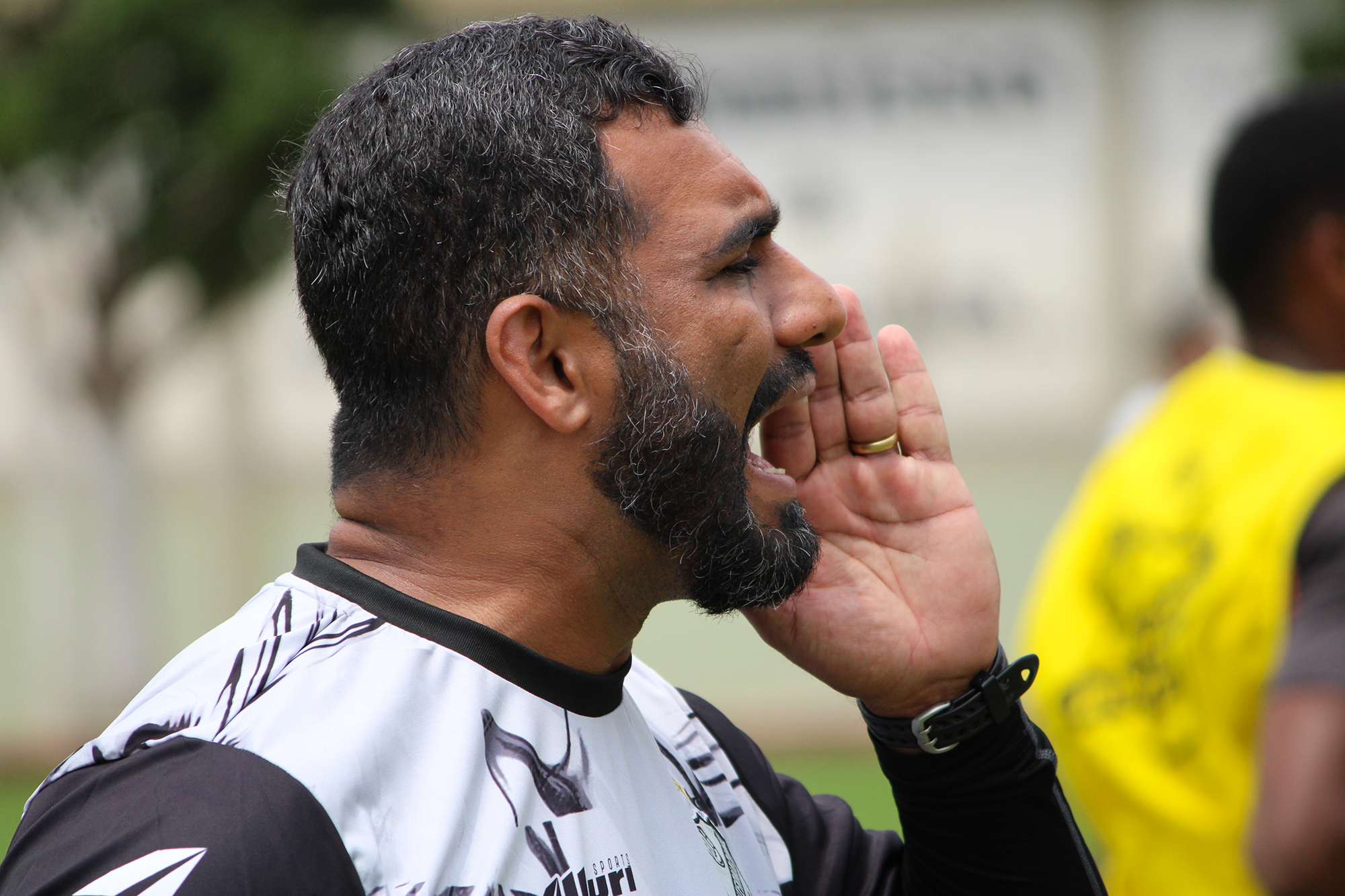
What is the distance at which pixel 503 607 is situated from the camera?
60.7 inches

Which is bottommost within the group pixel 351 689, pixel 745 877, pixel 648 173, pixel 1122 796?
pixel 1122 796

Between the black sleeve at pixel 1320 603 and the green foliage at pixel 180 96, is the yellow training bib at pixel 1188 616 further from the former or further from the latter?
the green foliage at pixel 180 96

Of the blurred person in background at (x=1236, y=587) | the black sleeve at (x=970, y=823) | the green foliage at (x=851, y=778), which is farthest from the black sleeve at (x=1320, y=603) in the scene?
the green foliage at (x=851, y=778)

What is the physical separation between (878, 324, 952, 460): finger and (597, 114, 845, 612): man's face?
11.1 inches

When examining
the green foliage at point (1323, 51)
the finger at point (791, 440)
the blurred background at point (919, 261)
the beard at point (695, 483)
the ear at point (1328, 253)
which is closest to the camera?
the beard at point (695, 483)

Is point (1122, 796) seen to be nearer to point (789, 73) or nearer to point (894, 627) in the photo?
point (894, 627)

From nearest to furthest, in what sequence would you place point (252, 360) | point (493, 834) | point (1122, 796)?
point (493, 834) → point (1122, 796) → point (252, 360)

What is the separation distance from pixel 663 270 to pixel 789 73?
779 centimetres

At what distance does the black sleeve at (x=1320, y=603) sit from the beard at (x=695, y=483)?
698 millimetres

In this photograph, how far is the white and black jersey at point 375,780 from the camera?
1225mm

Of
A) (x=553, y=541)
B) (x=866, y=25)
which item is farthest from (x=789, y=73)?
(x=553, y=541)

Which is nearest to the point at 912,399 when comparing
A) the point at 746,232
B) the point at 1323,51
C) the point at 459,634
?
the point at 746,232

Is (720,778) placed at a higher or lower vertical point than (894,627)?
lower

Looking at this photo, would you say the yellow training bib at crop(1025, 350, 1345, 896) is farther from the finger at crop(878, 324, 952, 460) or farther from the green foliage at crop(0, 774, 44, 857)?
the green foliage at crop(0, 774, 44, 857)
